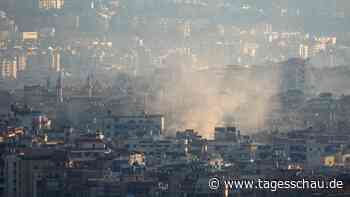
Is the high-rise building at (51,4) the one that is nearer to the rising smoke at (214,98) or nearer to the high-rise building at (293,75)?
the rising smoke at (214,98)

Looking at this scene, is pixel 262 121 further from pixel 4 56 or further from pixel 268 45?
pixel 268 45

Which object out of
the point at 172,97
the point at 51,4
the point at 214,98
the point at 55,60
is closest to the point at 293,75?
the point at 172,97

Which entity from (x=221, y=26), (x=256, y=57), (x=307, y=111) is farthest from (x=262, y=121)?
(x=221, y=26)

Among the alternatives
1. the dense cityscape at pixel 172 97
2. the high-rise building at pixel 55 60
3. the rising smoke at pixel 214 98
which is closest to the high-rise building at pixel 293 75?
the dense cityscape at pixel 172 97

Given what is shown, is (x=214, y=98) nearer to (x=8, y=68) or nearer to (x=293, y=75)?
(x=293, y=75)

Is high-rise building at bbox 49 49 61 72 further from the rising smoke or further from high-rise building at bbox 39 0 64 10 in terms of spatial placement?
high-rise building at bbox 39 0 64 10

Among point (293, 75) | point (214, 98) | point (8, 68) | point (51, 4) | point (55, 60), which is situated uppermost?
point (51, 4)

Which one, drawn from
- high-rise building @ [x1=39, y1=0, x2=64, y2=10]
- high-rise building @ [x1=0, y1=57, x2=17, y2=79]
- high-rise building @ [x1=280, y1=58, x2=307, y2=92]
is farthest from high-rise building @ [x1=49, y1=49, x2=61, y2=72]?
high-rise building @ [x1=280, y1=58, x2=307, y2=92]

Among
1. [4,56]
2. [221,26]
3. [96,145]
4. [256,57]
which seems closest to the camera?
[96,145]
